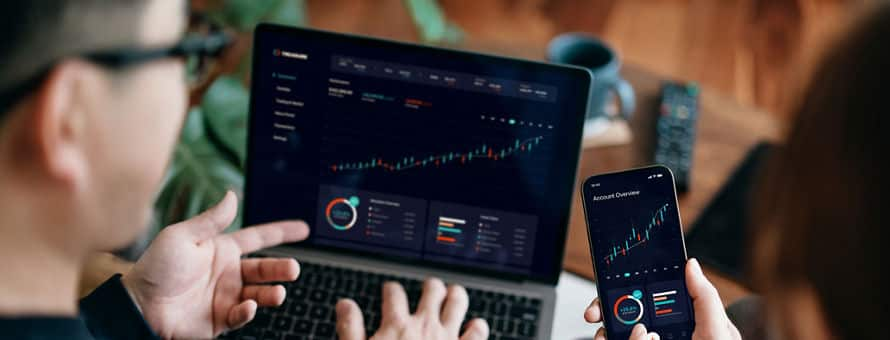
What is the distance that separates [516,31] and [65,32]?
2.08 m

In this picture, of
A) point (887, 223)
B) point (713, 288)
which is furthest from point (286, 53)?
point (887, 223)

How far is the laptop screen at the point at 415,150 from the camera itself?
88 centimetres

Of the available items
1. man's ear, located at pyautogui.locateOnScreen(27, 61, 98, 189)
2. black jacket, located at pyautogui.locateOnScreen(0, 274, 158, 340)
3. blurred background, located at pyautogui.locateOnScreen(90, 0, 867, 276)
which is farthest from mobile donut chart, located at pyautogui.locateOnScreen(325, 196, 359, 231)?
blurred background, located at pyautogui.locateOnScreen(90, 0, 867, 276)

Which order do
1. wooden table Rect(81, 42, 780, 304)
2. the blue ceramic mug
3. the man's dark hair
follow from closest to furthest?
the man's dark hair → wooden table Rect(81, 42, 780, 304) → the blue ceramic mug

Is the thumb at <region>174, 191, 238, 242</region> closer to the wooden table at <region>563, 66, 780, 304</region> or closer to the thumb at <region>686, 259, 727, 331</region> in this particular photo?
the wooden table at <region>563, 66, 780, 304</region>

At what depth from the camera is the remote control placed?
1.12 meters

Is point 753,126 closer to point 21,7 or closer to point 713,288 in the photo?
point 713,288

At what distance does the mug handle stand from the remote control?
5 cm

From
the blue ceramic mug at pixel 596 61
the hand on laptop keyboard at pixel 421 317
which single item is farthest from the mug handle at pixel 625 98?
the hand on laptop keyboard at pixel 421 317

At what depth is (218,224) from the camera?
930mm

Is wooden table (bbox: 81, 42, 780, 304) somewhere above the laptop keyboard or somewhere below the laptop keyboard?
above

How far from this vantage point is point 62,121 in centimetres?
49

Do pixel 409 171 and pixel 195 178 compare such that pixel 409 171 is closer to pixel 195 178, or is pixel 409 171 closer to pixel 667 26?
pixel 195 178

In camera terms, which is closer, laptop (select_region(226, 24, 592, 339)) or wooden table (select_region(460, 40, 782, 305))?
laptop (select_region(226, 24, 592, 339))
